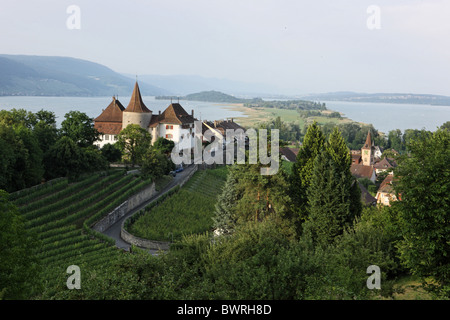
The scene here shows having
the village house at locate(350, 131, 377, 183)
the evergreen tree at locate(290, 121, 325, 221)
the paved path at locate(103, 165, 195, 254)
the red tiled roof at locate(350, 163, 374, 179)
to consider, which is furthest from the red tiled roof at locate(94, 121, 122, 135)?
the evergreen tree at locate(290, 121, 325, 221)

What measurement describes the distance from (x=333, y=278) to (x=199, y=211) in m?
27.6

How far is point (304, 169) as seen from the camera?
98.1 feet

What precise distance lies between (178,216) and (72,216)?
9982mm

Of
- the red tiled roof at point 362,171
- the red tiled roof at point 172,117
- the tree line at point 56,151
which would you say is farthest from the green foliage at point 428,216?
the red tiled roof at point 362,171

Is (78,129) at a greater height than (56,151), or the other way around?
(78,129)

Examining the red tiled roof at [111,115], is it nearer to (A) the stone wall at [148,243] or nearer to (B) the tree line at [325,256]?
(A) the stone wall at [148,243]

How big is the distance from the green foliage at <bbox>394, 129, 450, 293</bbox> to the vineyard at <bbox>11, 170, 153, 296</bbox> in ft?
49.3

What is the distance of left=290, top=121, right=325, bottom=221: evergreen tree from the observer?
29.5 metres

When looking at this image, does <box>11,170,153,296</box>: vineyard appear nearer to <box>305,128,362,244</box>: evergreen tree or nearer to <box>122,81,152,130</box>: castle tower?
<box>305,128,362,244</box>: evergreen tree

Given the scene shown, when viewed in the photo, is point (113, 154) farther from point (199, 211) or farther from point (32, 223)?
point (32, 223)

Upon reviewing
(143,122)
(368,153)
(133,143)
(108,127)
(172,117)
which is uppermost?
(172,117)

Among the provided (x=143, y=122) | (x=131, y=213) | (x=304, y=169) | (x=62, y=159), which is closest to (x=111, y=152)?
(x=62, y=159)

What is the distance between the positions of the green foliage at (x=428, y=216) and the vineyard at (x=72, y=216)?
1504 cm

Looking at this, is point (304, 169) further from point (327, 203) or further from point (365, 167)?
point (365, 167)
